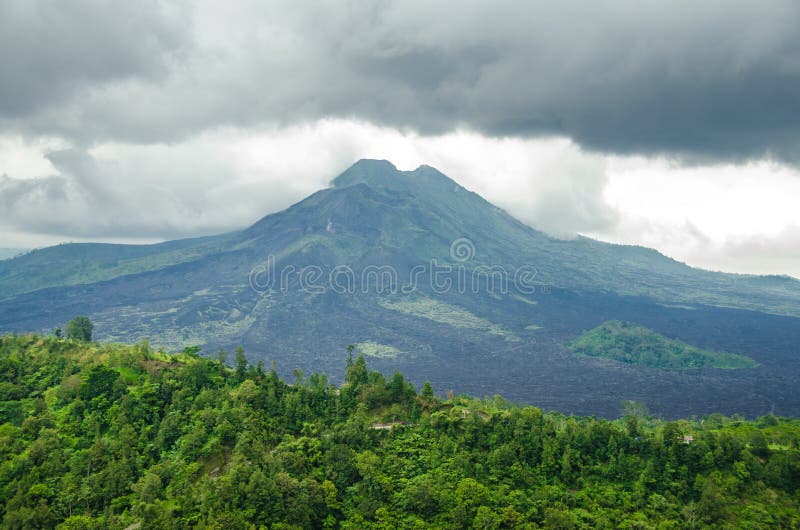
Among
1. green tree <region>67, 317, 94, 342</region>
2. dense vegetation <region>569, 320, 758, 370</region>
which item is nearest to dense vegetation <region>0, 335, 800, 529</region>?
green tree <region>67, 317, 94, 342</region>

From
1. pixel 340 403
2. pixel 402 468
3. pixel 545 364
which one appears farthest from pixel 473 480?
pixel 545 364

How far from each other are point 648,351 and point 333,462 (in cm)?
16196

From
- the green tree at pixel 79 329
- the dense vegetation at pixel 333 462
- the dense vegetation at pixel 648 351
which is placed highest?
the green tree at pixel 79 329

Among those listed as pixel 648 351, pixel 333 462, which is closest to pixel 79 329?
Answer: pixel 333 462

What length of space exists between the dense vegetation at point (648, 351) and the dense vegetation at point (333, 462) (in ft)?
441

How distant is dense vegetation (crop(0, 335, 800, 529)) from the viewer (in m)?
34.2

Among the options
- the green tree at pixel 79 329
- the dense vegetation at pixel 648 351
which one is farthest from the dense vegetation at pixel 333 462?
the dense vegetation at pixel 648 351

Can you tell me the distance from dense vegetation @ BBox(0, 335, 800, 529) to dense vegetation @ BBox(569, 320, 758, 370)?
134 metres

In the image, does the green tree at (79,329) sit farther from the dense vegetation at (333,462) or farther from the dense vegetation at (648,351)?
the dense vegetation at (648,351)

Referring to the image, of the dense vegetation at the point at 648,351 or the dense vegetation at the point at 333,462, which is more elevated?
the dense vegetation at the point at 333,462

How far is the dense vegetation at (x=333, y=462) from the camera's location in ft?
112

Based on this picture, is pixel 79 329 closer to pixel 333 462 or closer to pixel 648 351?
pixel 333 462

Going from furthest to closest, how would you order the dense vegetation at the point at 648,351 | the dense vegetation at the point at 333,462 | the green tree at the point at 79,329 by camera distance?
the dense vegetation at the point at 648,351
the green tree at the point at 79,329
the dense vegetation at the point at 333,462

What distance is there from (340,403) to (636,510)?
24.9 metres
